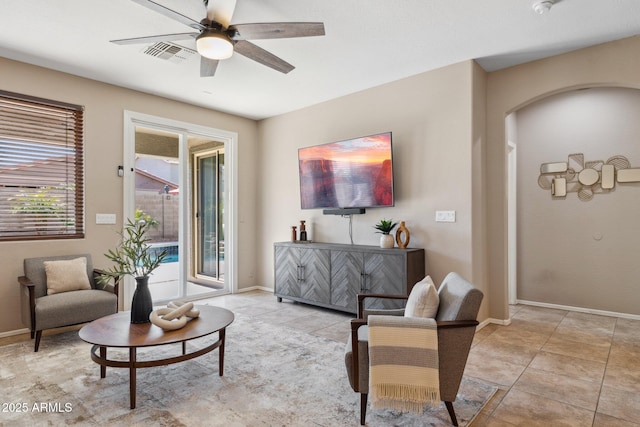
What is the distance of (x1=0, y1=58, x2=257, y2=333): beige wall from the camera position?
3.76 meters

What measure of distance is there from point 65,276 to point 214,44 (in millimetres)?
2893

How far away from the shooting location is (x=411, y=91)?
4.29 meters

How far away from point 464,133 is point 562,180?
193 centimetres

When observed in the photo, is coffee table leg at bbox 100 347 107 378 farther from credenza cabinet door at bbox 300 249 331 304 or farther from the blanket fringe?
credenza cabinet door at bbox 300 249 331 304

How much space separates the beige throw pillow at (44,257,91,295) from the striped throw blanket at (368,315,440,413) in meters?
3.33

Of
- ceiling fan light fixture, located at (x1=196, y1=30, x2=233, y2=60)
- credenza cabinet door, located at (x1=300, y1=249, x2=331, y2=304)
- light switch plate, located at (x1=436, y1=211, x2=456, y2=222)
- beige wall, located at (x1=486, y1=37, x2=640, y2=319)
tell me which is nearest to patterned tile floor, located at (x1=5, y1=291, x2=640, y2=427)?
credenza cabinet door, located at (x1=300, y1=249, x2=331, y2=304)

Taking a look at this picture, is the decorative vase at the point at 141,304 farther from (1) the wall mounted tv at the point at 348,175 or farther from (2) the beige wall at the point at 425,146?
(2) the beige wall at the point at 425,146

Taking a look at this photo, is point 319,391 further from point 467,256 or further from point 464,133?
point 464,133

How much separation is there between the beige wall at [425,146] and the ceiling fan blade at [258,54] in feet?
5.84

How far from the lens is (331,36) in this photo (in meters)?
3.30

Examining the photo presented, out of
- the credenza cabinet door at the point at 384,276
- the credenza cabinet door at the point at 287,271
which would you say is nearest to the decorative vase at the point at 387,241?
the credenza cabinet door at the point at 384,276

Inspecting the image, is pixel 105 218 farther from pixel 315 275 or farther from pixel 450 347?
pixel 450 347

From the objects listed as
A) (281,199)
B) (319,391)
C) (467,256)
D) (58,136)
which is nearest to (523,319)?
(467,256)

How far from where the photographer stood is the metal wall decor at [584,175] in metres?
4.35
